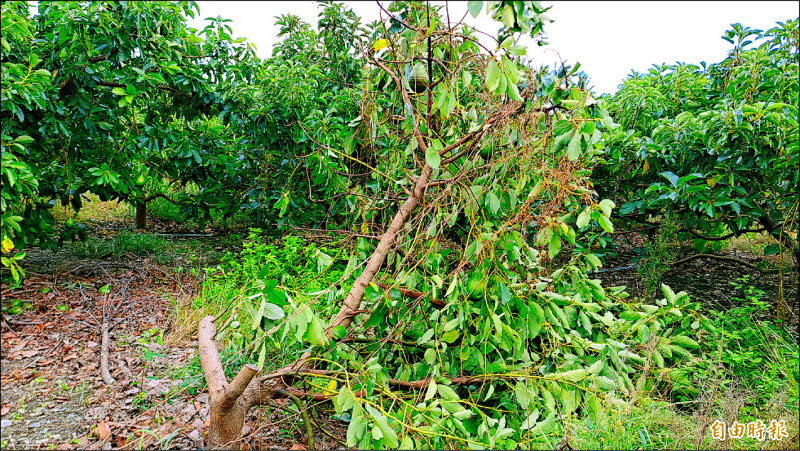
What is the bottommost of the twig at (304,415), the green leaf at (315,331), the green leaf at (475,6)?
the twig at (304,415)

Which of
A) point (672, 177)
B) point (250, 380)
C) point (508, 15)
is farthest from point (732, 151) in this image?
point (250, 380)

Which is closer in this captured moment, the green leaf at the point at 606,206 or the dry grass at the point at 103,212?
the green leaf at the point at 606,206

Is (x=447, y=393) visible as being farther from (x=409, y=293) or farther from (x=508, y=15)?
(x=508, y=15)

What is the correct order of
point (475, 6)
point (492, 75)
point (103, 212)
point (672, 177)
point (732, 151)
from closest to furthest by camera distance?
point (475, 6) < point (492, 75) < point (732, 151) < point (672, 177) < point (103, 212)

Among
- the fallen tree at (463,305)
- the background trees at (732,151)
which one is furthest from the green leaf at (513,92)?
the background trees at (732,151)

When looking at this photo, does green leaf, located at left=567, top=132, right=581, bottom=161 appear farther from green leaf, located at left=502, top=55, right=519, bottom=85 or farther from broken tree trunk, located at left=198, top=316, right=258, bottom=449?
broken tree trunk, located at left=198, top=316, right=258, bottom=449

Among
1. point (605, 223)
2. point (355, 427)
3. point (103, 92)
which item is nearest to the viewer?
point (355, 427)

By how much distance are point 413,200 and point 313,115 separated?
163 centimetres

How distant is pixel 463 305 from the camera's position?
2.10m

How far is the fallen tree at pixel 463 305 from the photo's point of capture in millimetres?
1886

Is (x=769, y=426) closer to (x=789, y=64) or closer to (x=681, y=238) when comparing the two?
(x=681, y=238)

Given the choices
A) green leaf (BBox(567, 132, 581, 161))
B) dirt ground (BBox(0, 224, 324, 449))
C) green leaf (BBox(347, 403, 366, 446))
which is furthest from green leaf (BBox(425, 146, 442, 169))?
dirt ground (BBox(0, 224, 324, 449))

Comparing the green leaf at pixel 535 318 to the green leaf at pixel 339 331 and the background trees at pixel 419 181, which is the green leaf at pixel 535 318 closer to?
the background trees at pixel 419 181

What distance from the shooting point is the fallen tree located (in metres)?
1.89
